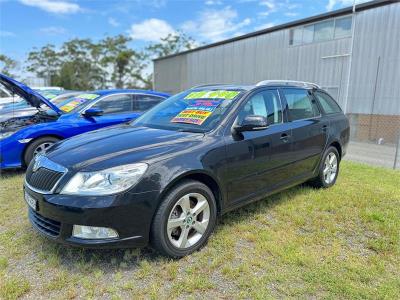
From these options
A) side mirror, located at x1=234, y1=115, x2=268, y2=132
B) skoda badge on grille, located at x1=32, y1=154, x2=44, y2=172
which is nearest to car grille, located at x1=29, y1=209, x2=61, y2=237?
skoda badge on grille, located at x1=32, y1=154, x2=44, y2=172

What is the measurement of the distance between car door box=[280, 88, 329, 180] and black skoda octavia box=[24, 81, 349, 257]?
0.07 ft

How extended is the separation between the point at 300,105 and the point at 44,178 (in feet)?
10.8

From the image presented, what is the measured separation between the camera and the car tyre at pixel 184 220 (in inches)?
108

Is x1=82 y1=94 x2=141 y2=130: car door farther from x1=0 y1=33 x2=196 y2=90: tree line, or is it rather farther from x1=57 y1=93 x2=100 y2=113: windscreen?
x1=0 y1=33 x2=196 y2=90: tree line

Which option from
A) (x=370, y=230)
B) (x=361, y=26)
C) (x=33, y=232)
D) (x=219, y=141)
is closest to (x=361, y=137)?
(x=361, y=26)

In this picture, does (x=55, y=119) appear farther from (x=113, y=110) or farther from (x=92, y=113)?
(x=113, y=110)

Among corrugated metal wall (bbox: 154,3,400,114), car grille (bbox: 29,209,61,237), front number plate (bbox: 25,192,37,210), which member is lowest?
car grille (bbox: 29,209,61,237)

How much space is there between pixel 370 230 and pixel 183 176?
226cm

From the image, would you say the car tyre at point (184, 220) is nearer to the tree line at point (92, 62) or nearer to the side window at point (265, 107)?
the side window at point (265, 107)

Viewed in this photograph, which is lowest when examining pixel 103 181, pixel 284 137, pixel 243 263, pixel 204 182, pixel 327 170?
pixel 243 263

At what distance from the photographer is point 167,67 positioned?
30.4 m

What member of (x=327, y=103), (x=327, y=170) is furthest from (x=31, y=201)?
(x=327, y=103)

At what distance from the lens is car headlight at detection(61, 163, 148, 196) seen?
2.56m

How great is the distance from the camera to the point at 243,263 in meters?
2.88
